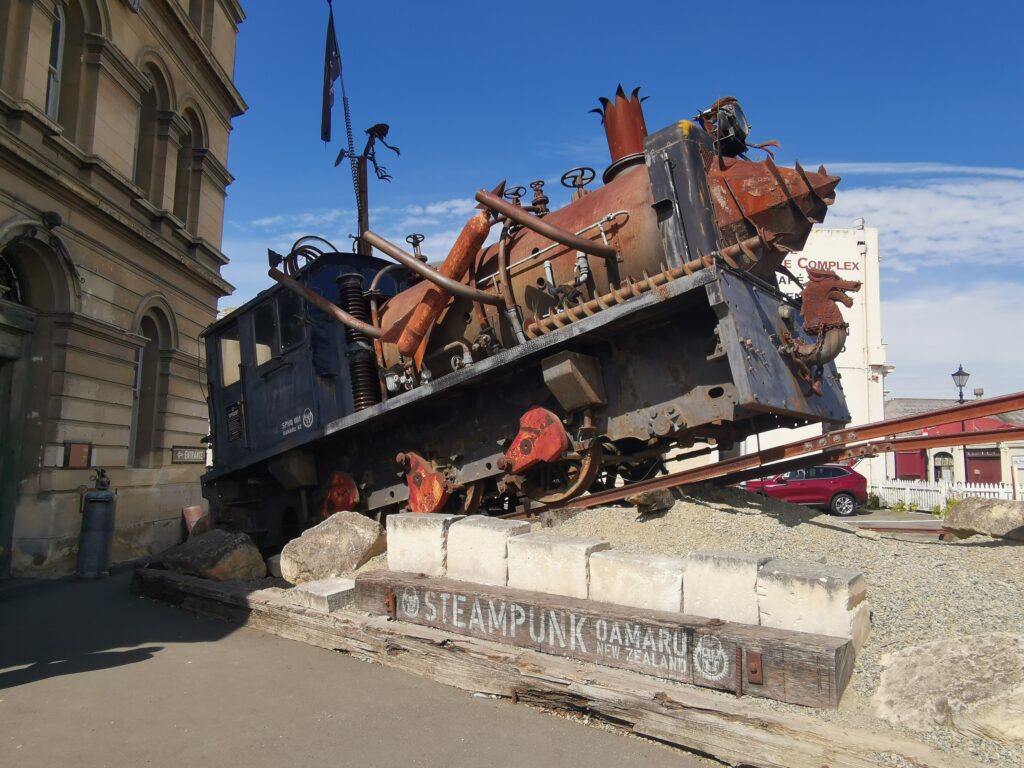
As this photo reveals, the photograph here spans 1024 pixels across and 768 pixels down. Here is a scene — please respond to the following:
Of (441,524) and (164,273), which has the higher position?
(164,273)

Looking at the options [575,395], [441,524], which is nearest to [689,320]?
[575,395]

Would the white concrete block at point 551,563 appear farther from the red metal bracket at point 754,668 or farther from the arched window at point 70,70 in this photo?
the arched window at point 70,70

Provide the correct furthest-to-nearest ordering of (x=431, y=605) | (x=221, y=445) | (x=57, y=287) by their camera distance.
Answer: (x=57, y=287), (x=221, y=445), (x=431, y=605)

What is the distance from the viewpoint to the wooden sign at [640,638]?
297 cm

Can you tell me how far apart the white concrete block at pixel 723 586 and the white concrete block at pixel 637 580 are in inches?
2.9

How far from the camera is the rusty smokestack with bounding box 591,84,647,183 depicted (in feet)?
19.7

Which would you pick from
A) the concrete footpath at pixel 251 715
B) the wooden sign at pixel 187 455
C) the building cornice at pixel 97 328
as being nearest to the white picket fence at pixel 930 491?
the concrete footpath at pixel 251 715

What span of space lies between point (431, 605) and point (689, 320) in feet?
9.25

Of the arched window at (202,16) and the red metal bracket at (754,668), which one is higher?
the arched window at (202,16)

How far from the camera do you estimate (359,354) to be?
7.04 m

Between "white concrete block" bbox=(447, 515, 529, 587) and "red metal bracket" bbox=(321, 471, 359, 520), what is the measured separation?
113 inches

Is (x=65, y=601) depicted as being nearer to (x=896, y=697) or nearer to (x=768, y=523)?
(x=768, y=523)

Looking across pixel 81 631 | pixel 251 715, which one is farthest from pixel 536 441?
pixel 81 631

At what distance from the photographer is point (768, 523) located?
481 cm
